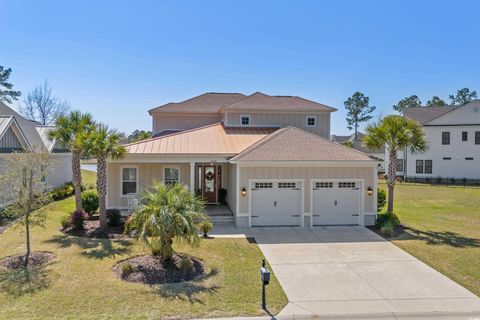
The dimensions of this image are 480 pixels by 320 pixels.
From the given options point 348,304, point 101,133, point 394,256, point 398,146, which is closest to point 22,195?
point 101,133

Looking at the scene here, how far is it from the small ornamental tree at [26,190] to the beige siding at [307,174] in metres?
7.41

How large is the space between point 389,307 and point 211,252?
5.58 meters

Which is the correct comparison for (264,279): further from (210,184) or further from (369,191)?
(210,184)

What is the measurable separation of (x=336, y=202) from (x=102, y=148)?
981 cm

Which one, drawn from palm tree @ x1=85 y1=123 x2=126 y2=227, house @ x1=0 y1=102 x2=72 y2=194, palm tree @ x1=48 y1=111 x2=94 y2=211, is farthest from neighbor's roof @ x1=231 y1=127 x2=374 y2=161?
house @ x1=0 y1=102 x2=72 y2=194

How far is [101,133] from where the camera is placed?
45.0ft

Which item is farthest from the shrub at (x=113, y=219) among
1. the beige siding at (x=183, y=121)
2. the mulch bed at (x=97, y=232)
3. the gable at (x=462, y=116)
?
the gable at (x=462, y=116)

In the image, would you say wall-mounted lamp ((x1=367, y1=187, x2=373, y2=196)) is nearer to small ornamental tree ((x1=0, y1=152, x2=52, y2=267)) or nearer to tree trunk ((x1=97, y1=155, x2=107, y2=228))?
tree trunk ((x1=97, y1=155, x2=107, y2=228))

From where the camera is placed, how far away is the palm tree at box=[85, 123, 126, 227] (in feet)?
44.1

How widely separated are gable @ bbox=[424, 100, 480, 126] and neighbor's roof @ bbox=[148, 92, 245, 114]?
72.2 feet

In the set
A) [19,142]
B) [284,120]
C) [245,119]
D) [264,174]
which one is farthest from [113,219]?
[284,120]

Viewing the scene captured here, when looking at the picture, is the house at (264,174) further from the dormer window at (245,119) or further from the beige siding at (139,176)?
the dormer window at (245,119)

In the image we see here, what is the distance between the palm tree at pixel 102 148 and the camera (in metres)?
13.5

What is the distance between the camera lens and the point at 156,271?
952 cm
